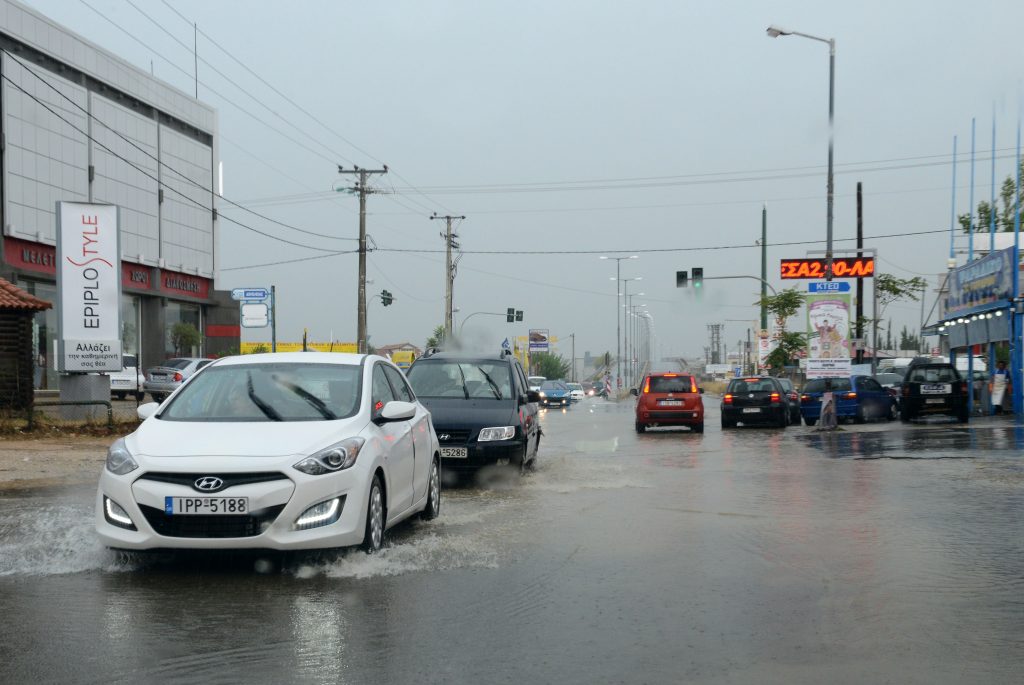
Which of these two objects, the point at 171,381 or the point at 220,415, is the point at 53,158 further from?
the point at 220,415

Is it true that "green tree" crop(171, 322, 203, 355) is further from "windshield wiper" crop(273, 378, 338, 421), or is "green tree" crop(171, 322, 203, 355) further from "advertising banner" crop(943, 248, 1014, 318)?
"windshield wiper" crop(273, 378, 338, 421)

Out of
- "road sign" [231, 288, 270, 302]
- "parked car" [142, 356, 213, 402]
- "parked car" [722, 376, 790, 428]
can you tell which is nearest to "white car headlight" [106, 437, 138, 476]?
"parked car" [722, 376, 790, 428]

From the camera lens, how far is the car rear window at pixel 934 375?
105 ft

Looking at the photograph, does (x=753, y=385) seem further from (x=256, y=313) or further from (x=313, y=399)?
(x=313, y=399)

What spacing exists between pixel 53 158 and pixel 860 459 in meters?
39.4

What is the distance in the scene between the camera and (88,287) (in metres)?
24.9

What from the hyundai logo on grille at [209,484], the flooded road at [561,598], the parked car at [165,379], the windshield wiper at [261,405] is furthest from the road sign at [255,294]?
the hyundai logo on grille at [209,484]

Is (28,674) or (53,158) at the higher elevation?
(53,158)

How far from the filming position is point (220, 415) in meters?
8.74

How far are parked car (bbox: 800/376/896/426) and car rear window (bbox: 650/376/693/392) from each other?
5.75m

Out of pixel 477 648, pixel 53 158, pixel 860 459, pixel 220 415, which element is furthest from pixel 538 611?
pixel 53 158

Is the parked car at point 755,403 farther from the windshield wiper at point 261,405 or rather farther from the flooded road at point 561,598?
the windshield wiper at point 261,405

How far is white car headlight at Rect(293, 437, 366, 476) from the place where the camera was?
784 cm

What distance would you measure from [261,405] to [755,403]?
23.2 meters
